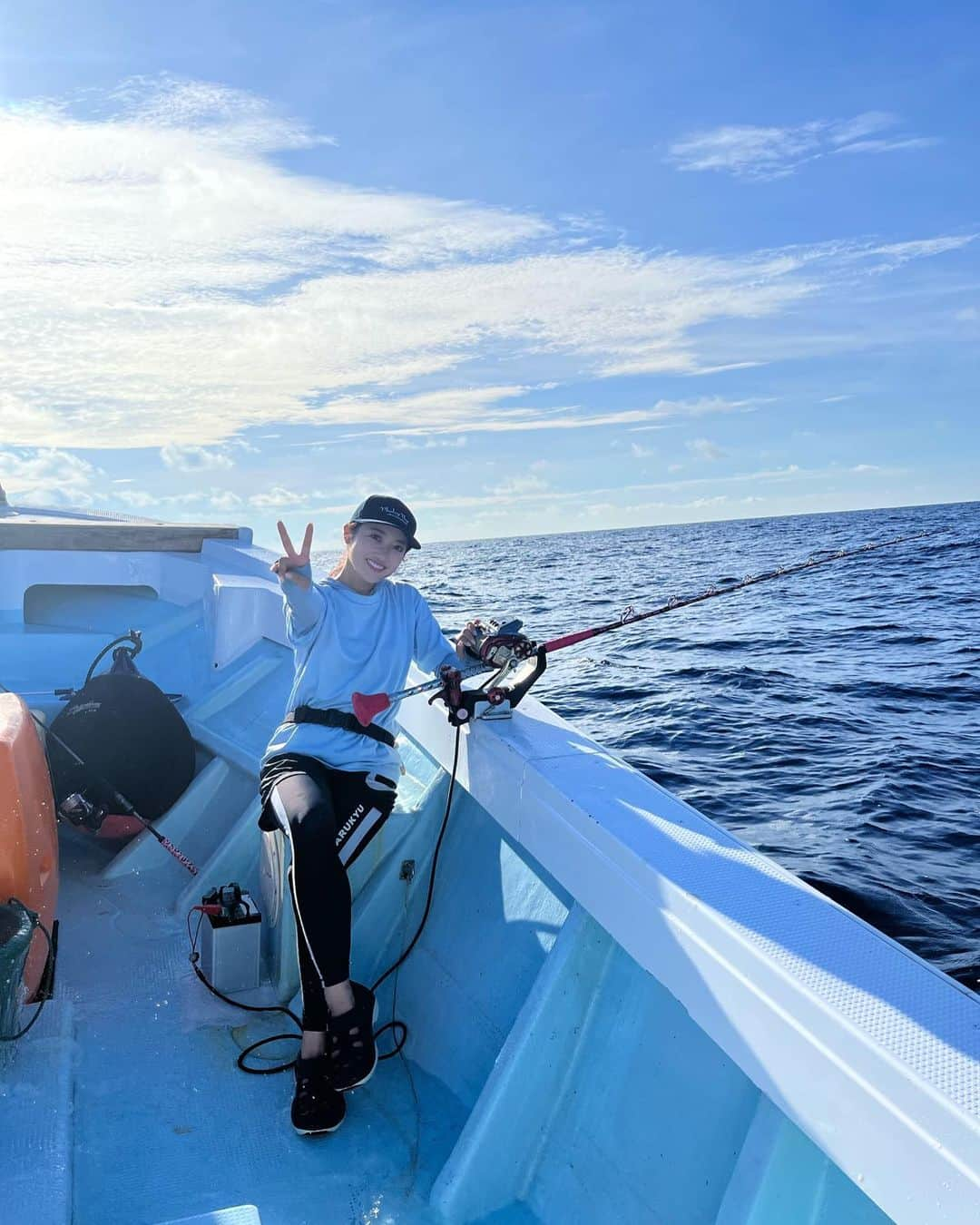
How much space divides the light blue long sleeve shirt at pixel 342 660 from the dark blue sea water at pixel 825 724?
3.36 m

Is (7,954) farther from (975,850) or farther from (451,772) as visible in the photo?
(975,850)

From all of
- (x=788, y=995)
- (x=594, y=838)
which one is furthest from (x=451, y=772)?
(x=788, y=995)

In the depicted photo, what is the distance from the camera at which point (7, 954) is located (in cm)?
255

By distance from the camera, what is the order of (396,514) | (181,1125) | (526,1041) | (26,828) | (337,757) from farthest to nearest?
(396,514) → (337,757) → (26,828) → (181,1125) → (526,1041)

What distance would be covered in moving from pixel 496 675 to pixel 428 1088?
125 cm

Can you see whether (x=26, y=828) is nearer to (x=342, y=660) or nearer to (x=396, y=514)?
(x=342, y=660)

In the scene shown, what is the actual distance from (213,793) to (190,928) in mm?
785

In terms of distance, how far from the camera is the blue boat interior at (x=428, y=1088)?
6.65ft

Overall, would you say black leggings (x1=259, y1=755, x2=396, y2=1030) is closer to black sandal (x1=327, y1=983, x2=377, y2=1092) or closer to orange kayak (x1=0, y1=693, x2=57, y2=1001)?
black sandal (x1=327, y1=983, x2=377, y2=1092)

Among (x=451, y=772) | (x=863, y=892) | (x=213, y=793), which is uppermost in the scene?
(x=451, y=772)

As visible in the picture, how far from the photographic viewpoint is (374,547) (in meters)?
3.13

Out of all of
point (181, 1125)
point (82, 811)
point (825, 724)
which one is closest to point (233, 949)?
point (181, 1125)

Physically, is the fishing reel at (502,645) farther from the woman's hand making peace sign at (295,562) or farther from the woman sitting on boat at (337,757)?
the woman's hand making peace sign at (295,562)

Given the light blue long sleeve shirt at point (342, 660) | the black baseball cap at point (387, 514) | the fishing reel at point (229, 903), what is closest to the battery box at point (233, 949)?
the fishing reel at point (229, 903)
